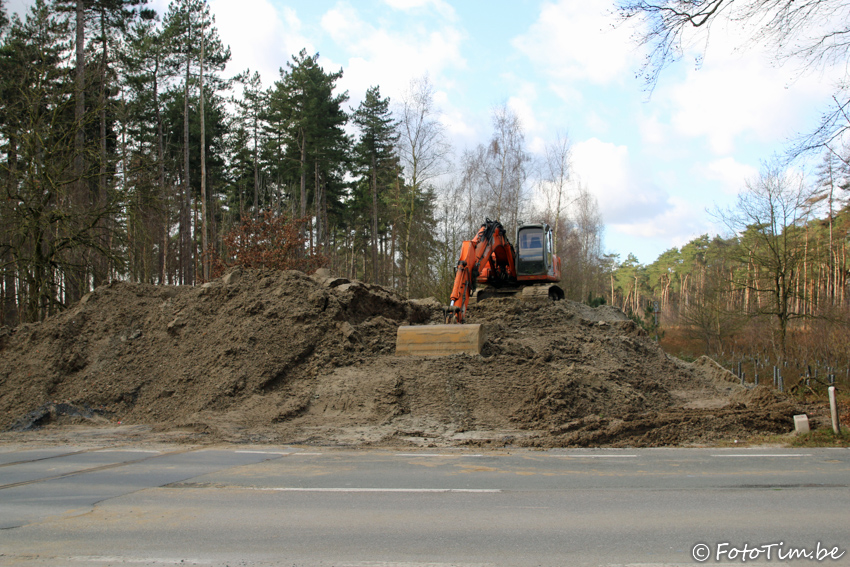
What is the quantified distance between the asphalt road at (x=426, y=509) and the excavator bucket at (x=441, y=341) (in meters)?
5.05

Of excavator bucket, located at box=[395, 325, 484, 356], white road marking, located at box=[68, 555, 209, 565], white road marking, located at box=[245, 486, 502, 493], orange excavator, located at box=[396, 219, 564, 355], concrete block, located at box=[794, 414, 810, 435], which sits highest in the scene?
orange excavator, located at box=[396, 219, 564, 355]

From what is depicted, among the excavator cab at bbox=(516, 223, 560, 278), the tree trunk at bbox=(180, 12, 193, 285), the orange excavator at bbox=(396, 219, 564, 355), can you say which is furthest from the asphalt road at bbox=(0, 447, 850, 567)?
the tree trunk at bbox=(180, 12, 193, 285)

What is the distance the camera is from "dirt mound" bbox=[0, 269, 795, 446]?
10.4 metres

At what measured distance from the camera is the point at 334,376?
1255 cm

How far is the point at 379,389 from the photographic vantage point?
38.6ft

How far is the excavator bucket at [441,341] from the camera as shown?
42.9 ft

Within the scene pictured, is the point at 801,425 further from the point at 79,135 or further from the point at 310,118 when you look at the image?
the point at 310,118

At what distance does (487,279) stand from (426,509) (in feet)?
47.8

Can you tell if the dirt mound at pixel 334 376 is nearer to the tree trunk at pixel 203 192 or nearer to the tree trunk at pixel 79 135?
the tree trunk at pixel 79 135

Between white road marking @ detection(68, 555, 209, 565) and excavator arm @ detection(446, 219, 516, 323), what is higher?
excavator arm @ detection(446, 219, 516, 323)

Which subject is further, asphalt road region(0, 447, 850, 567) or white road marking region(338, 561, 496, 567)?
asphalt road region(0, 447, 850, 567)

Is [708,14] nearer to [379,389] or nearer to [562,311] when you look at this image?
[379,389]

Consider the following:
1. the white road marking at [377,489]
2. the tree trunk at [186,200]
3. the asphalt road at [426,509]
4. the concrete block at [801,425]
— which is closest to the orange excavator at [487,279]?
the asphalt road at [426,509]

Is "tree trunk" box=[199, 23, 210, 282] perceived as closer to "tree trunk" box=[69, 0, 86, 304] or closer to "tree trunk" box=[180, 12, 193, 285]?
"tree trunk" box=[180, 12, 193, 285]
